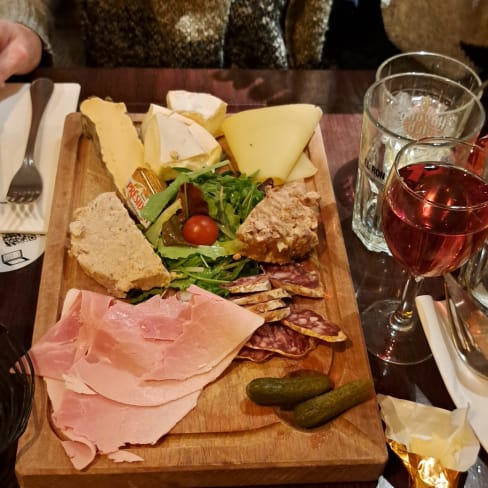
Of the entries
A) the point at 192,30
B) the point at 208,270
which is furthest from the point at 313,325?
the point at 192,30

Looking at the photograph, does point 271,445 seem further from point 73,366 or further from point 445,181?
point 445,181

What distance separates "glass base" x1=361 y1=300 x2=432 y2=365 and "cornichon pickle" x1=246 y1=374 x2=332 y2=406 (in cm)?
21

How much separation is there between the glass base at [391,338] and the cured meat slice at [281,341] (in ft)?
0.52

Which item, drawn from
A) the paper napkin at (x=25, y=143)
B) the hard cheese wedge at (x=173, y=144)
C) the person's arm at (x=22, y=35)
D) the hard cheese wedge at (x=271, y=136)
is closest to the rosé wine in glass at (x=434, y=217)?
the hard cheese wedge at (x=271, y=136)

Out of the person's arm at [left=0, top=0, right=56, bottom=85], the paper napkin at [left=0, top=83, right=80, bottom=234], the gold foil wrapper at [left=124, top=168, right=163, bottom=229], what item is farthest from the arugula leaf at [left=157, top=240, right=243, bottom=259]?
the person's arm at [left=0, top=0, right=56, bottom=85]

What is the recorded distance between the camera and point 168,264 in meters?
1.42

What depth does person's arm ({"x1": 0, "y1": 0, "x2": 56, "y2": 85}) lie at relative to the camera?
6.12 ft

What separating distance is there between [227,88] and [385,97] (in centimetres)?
57

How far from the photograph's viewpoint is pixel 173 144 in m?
1.60

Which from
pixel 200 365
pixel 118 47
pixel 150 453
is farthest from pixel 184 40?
pixel 150 453

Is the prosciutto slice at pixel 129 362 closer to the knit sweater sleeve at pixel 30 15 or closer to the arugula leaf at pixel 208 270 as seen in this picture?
the arugula leaf at pixel 208 270

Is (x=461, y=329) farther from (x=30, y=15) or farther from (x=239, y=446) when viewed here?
(x=30, y=15)

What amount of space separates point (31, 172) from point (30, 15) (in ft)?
2.19

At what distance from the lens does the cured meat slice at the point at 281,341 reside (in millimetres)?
1242
